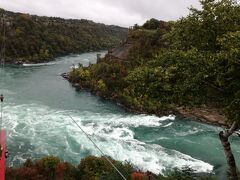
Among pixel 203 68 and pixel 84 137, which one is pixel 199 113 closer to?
pixel 84 137

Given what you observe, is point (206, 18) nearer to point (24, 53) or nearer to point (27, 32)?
point (24, 53)

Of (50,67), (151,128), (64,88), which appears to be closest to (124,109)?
(151,128)

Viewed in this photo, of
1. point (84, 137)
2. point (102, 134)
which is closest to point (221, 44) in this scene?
point (84, 137)

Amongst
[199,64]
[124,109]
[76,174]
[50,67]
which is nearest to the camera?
[199,64]

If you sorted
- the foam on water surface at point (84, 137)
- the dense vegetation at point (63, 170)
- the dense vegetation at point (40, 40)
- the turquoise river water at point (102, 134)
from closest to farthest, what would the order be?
the dense vegetation at point (63, 170) < the foam on water surface at point (84, 137) < the turquoise river water at point (102, 134) < the dense vegetation at point (40, 40)

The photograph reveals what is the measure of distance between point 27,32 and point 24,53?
9.34 meters

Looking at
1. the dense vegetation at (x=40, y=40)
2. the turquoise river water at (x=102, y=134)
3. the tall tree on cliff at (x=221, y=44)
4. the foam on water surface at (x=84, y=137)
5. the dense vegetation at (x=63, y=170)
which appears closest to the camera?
the tall tree on cliff at (x=221, y=44)

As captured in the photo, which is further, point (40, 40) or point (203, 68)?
point (40, 40)

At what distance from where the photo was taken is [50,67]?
224 ft

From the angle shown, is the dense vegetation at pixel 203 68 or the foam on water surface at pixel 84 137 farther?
the foam on water surface at pixel 84 137

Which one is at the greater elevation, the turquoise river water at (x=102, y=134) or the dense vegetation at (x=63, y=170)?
the dense vegetation at (x=63, y=170)

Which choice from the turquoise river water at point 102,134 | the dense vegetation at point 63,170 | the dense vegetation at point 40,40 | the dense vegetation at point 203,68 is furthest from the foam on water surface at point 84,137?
the dense vegetation at point 40,40

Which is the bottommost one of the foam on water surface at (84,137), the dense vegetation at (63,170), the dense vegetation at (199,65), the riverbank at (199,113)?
the foam on water surface at (84,137)

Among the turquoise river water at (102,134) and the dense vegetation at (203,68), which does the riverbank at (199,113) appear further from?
the dense vegetation at (203,68)
